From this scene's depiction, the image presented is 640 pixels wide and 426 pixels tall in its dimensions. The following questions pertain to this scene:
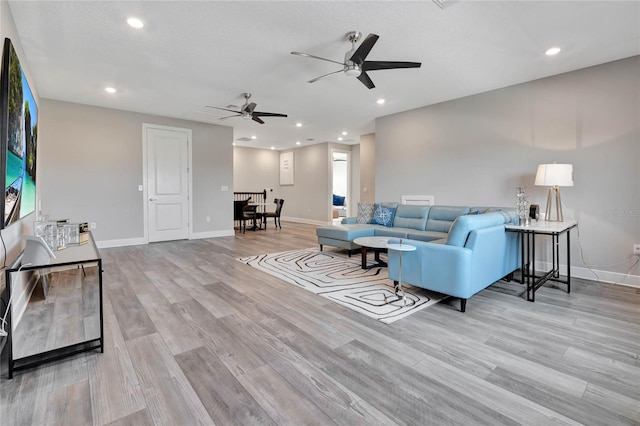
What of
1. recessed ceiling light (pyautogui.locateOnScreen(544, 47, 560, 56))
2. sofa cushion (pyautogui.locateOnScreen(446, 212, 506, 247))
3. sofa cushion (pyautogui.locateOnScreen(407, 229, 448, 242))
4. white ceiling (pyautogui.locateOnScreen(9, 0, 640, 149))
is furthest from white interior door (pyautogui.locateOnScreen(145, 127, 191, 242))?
recessed ceiling light (pyautogui.locateOnScreen(544, 47, 560, 56))

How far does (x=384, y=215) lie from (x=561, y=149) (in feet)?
8.45

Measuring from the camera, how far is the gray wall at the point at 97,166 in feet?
16.5

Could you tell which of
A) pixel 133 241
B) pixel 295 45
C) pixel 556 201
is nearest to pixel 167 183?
pixel 133 241

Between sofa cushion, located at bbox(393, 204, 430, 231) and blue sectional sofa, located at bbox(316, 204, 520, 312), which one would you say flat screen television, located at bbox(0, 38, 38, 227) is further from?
sofa cushion, located at bbox(393, 204, 430, 231)

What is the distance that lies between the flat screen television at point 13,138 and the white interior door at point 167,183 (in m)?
3.20

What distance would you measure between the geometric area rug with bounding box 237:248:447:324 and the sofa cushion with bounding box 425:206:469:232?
123cm

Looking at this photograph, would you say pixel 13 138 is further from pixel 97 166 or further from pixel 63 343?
pixel 97 166

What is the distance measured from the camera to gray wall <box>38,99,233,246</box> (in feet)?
16.5

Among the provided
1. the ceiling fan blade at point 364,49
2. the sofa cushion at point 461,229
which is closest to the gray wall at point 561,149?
the sofa cushion at point 461,229

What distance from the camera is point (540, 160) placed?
4172 millimetres

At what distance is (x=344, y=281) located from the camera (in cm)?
357

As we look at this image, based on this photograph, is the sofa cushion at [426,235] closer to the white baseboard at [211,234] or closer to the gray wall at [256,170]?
the white baseboard at [211,234]

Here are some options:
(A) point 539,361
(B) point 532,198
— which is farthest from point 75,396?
(B) point 532,198

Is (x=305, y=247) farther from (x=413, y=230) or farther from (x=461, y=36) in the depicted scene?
(x=461, y=36)
